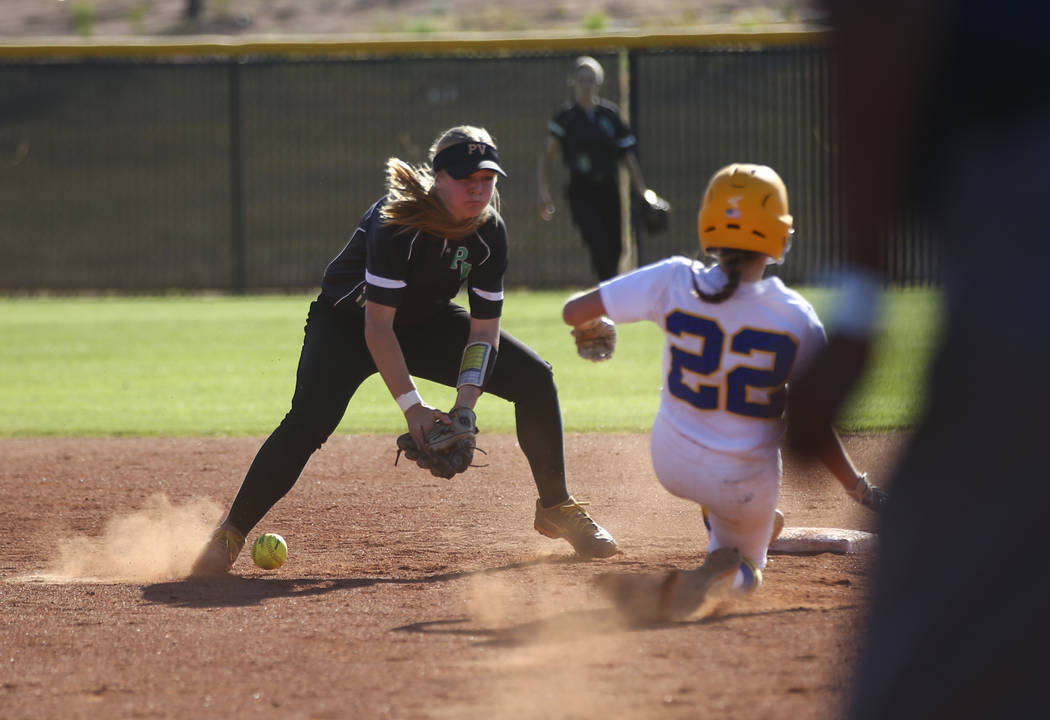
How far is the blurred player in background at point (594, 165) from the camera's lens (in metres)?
13.0

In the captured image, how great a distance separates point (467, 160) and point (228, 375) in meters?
6.14

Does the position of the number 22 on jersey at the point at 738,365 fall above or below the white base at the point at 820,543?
above

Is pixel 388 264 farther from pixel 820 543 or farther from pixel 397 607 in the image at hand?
pixel 820 543

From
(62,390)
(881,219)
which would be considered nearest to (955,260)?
(881,219)

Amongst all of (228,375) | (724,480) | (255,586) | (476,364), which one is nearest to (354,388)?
(476,364)

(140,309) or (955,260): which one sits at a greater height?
(955,260)

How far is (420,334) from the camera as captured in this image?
5.01 m

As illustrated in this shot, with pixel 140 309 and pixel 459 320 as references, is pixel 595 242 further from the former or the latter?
pixel 459 320

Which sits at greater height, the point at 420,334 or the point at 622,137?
the point at 420,334

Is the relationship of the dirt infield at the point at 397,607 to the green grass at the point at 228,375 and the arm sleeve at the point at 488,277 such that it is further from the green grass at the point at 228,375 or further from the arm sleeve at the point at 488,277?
the green grass at the point at 228,375

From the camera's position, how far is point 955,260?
168 centimetres

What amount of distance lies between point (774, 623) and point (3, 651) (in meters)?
2.16

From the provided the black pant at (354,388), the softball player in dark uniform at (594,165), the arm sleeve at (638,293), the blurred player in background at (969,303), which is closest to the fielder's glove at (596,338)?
the arm sleeve at (638,293)

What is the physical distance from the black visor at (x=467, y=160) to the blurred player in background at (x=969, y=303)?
295 centimetres
